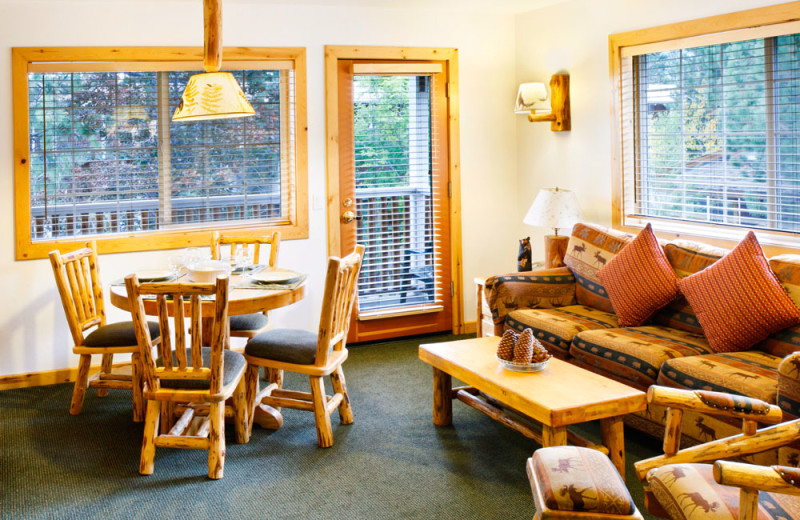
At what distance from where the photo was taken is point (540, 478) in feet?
6.93

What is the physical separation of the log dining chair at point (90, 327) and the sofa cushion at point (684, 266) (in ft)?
9.05

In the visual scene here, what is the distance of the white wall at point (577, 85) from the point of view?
4.76 m

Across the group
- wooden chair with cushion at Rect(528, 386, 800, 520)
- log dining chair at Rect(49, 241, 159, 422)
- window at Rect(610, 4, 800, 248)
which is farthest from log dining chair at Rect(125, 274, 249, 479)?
window at Rect(610, 4, 800, 248)

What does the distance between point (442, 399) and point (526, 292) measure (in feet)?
3.22

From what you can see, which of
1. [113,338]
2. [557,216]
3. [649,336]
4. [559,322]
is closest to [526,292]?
[559,322]

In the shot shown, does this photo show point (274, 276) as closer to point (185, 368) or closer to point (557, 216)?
point (185, 368)

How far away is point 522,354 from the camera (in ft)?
10.5

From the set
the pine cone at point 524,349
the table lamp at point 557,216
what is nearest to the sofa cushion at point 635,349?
the pine cone at point 524,349

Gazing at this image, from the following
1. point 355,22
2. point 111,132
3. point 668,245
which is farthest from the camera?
point 355,22

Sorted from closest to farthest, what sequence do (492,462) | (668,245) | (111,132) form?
(492,462) → (668,245) → (111,132)

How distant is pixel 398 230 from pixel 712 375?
2857 millimetres

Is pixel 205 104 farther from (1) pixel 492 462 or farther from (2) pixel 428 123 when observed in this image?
(2) pixel 428 123

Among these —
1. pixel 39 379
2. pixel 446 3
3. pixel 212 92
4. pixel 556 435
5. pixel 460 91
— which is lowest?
pixel 39 379

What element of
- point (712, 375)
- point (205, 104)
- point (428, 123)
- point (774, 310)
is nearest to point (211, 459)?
point (205, 104)
